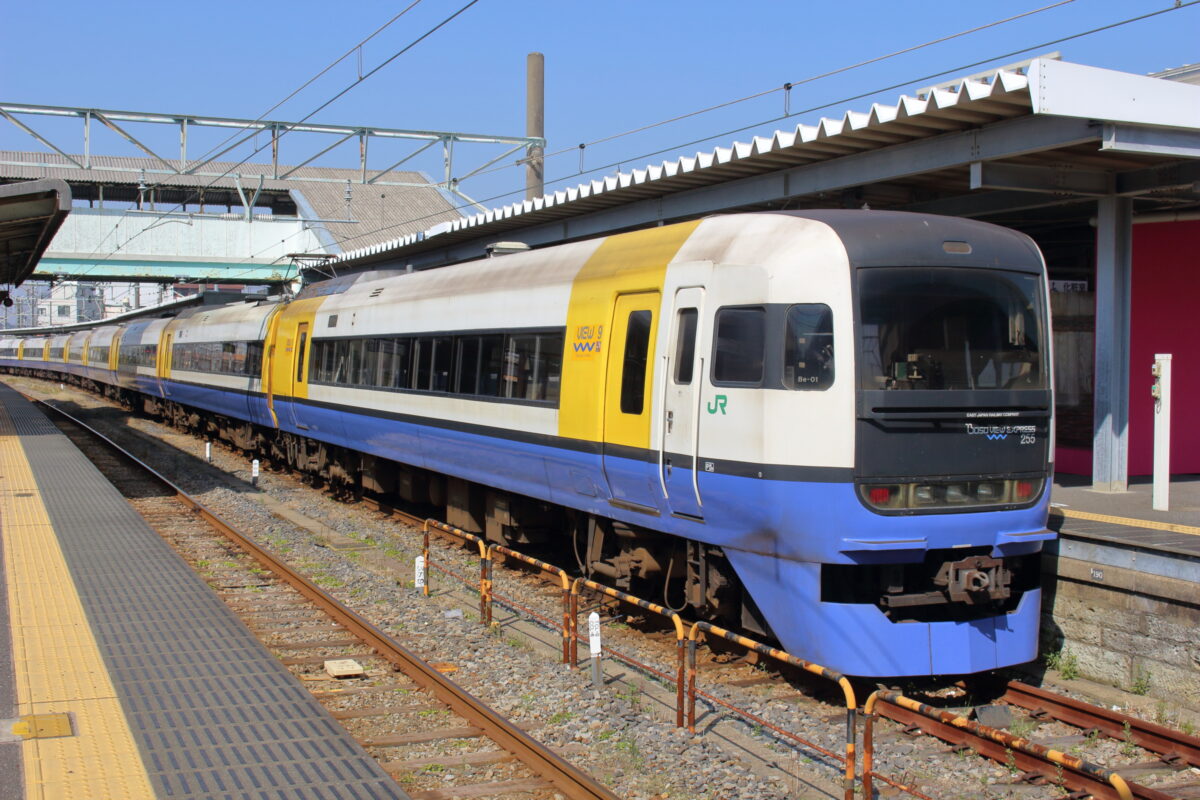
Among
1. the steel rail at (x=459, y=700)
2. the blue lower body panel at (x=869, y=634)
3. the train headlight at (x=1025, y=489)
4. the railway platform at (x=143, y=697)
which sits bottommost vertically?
the steel rail at (x=459, y=700)

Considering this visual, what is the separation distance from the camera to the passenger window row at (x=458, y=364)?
998 centimetres

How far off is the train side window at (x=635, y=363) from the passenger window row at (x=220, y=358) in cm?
1327

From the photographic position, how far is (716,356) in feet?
24.7

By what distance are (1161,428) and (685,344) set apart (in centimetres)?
434

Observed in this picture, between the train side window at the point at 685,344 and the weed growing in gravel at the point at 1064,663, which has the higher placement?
the train side window at the point at 685,344

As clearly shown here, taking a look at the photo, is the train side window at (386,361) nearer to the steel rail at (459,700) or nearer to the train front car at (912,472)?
the steel rail at (459,700)

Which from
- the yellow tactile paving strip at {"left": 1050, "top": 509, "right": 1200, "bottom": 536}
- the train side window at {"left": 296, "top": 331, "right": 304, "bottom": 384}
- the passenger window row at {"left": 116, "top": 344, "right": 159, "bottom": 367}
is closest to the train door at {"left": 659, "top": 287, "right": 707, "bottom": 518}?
the yellow tactile paving strip at {"left": 1050, "top": 509, "right": 1200, "bottom": 536}

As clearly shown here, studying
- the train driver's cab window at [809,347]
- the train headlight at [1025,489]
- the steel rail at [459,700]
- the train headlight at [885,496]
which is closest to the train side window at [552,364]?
the steel rail at [459,700]

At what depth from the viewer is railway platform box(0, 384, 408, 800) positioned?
17.9ft

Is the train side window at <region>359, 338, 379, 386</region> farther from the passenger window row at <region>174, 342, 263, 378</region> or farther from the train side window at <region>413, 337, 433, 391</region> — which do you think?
the passenger window row at <region>174, 342, 263, 378</region>

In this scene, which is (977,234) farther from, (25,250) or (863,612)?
(25,250)

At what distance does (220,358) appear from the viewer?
2369 cm

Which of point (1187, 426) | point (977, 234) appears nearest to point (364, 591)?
point (977, 234)

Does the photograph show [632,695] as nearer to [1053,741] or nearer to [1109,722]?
[1053,741]
